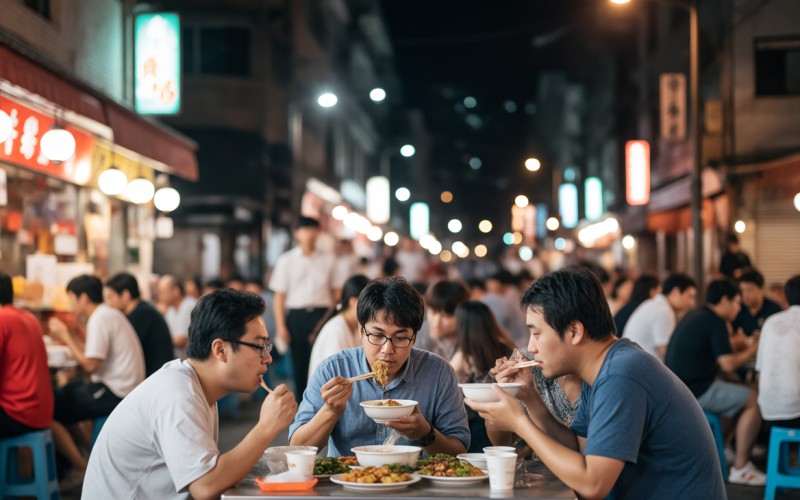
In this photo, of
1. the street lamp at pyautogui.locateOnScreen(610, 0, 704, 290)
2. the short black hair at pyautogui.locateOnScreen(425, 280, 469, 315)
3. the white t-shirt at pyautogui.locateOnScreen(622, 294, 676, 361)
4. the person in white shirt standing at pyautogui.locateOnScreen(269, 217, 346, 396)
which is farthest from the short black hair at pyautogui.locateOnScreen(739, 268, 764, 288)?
the person in white shirt standing at pyautogui.locateOnScreen(269, 217, 346, 396)

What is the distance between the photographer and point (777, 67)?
21.7 meters

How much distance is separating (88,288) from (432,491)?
6.69 meters

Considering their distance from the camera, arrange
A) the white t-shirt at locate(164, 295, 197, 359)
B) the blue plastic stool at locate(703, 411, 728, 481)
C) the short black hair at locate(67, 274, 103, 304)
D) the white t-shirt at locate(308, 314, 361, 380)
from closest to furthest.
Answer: the white t-shirt at locate(308, 314, 361, 380) → the blue plastic stool at locate(703, 411, 728, 481) → the short black hair at locate(67, 274, 103, 304) → the white t-shirt at locate(164, 295, 197, 359)

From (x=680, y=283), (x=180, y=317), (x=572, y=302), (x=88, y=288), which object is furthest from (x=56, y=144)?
(x=572, y=302)

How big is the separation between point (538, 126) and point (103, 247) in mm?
88014

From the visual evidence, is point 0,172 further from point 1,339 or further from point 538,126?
point 538,126

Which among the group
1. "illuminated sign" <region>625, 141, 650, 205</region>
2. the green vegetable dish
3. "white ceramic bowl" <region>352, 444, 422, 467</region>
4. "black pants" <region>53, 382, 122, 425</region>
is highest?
"illuminated sign" <region>625, 141, 650, 205</region>

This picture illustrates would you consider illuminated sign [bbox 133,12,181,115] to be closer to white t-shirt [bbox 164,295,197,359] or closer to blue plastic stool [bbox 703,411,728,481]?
white t-shirt [bbox 164,295,197,359]

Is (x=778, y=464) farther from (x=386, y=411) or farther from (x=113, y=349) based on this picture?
(x=113, y=349)

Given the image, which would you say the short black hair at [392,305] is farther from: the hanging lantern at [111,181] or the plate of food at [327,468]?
the hanging lantern at [111,181]

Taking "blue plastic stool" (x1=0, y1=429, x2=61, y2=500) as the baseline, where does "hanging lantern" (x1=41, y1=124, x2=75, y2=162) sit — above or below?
above

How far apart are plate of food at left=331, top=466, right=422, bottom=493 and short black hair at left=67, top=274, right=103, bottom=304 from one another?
631 cm

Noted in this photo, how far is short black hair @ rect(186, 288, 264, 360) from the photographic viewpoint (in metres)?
4.63

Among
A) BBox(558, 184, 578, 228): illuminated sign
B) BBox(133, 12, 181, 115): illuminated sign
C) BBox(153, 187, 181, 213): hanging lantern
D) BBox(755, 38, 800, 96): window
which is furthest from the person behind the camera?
BBox(558, 184, 578, 228): illuminated sign
